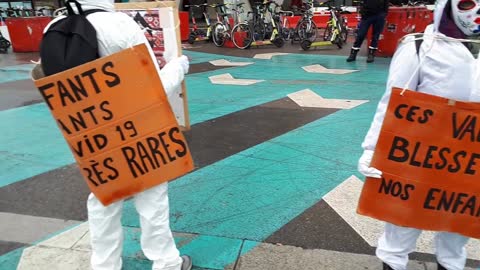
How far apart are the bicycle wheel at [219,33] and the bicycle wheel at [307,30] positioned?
8.07ft

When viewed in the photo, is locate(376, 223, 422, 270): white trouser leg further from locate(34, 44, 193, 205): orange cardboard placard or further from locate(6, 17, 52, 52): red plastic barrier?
locate(6, 17, 52, 52): red plastic barrier

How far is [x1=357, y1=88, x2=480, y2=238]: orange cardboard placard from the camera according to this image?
199 cm

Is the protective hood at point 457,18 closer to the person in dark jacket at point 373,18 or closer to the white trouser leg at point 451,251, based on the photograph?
the white trouser leg at point 451,251

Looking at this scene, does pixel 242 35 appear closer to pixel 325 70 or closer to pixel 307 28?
pixel 307 28

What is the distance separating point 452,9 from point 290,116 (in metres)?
3.98

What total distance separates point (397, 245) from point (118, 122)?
5.49 ft

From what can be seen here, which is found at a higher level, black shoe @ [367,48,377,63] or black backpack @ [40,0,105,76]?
black backpack @ [40,0,105,76]

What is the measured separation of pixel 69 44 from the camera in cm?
208

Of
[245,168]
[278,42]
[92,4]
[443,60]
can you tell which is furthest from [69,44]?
[278,42]

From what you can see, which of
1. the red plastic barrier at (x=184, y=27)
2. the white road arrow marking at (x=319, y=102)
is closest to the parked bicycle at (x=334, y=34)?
the red plastic barrier at (x=184, y=27)

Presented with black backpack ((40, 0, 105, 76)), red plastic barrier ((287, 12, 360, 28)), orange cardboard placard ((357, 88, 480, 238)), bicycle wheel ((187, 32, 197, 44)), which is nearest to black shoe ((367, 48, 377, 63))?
red plastic barrier ((287, 12, 360, 28))

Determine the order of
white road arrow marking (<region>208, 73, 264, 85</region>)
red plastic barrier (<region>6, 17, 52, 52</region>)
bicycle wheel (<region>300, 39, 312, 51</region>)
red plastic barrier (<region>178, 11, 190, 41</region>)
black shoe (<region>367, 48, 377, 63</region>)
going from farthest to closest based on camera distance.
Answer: red plastic barrier (<region>178, 11, 190, 41</region>)
red plastic barrier (<region>6, 17, 52, 52</region>)
bicycle wheel (<region>300, 39, 312, 51</region>)
black shoe (<region>367, 48, 377, 63</region>)
white road arrow marking (<region>208, 73, 264, 85</region>)

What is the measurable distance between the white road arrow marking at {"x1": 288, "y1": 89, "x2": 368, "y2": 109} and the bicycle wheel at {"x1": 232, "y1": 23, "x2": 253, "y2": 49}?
6318 mm

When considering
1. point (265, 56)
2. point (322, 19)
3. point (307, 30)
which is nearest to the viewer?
point (265, 56)
